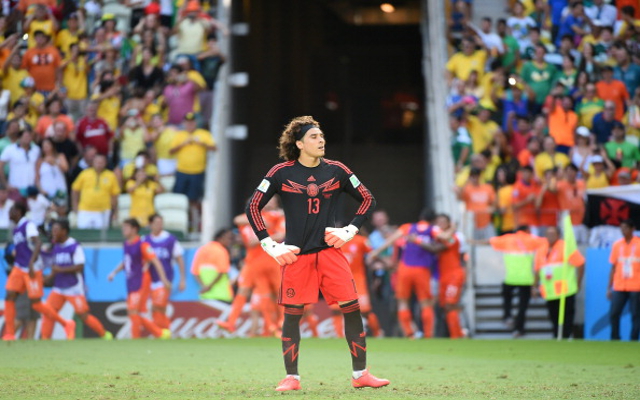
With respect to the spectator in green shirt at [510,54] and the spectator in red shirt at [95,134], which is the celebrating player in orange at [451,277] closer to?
the spectator in green shirt at [510,54]

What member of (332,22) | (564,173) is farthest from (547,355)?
(332,22)

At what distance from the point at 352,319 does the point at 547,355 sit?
4794 millimetres

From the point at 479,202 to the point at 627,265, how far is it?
2923 millimetres

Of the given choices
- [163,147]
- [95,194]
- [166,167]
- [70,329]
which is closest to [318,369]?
[70,329]

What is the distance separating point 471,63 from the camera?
21.6 m

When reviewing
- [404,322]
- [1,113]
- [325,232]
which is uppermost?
[1,113]

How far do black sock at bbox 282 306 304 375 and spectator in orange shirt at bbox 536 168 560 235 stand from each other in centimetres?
946

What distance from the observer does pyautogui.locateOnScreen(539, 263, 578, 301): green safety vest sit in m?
16.8

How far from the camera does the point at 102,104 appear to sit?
818 inches

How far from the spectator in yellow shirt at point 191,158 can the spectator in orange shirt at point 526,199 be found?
5.34 meters

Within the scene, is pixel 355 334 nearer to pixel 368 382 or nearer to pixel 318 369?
pixel 368 382

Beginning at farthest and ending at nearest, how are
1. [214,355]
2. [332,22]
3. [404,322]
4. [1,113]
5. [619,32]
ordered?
[332,22], [619,32], [1,113], [404,322], [214,355]

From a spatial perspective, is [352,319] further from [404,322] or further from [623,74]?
[623,74]

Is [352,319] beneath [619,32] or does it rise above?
beneath
